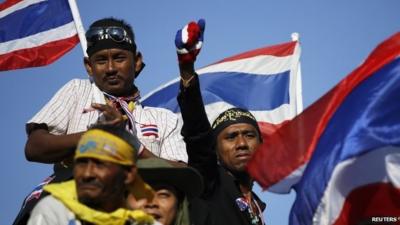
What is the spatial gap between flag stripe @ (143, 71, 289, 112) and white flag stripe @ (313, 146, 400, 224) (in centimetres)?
550

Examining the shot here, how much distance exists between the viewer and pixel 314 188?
7.91 metres

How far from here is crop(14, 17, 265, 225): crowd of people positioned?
6.57 meters

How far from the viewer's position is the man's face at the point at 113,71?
848cm

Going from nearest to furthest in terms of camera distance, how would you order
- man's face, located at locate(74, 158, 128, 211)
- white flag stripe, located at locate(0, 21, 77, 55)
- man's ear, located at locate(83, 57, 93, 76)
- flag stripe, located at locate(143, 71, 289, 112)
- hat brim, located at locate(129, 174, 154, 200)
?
man's face, located at locate(74, 158, 128, 211)
hat brim, located at locate(129, 174, 154, 200)
man's ear, located at locate(83, 57, 93, 76)
white flag stripe, located at locate(0, 21, 77, 55)
flag stripe, located at locate(143, 71, 289, 112)

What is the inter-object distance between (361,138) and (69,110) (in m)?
2.50

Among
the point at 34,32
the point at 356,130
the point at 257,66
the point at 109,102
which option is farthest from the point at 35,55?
the point at 356,130

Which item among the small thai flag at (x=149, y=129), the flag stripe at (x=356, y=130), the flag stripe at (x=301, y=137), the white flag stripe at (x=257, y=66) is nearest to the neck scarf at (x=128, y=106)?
the small thai flag at (x=149, y=129)

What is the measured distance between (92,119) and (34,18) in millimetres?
4660

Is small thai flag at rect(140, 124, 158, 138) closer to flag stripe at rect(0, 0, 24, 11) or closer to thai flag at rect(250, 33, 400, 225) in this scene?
thai flag at rect(250, 33, 400, 225)

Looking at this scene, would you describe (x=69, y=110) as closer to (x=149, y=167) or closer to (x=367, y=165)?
(x=149, y=167)

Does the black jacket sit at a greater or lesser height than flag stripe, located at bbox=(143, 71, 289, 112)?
lesser

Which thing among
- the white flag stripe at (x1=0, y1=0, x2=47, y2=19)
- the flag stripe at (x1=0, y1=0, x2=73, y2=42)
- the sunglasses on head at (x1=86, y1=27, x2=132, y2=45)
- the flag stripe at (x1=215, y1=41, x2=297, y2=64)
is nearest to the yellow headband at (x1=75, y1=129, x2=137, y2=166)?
the sunglasses on head at (x1=86, y1=27, x2=132, y2=45)

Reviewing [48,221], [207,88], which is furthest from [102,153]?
[207,88]

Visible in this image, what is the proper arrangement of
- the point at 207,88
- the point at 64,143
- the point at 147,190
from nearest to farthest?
the point at 147,190 < the point at 64,143 < the point at 207,88
